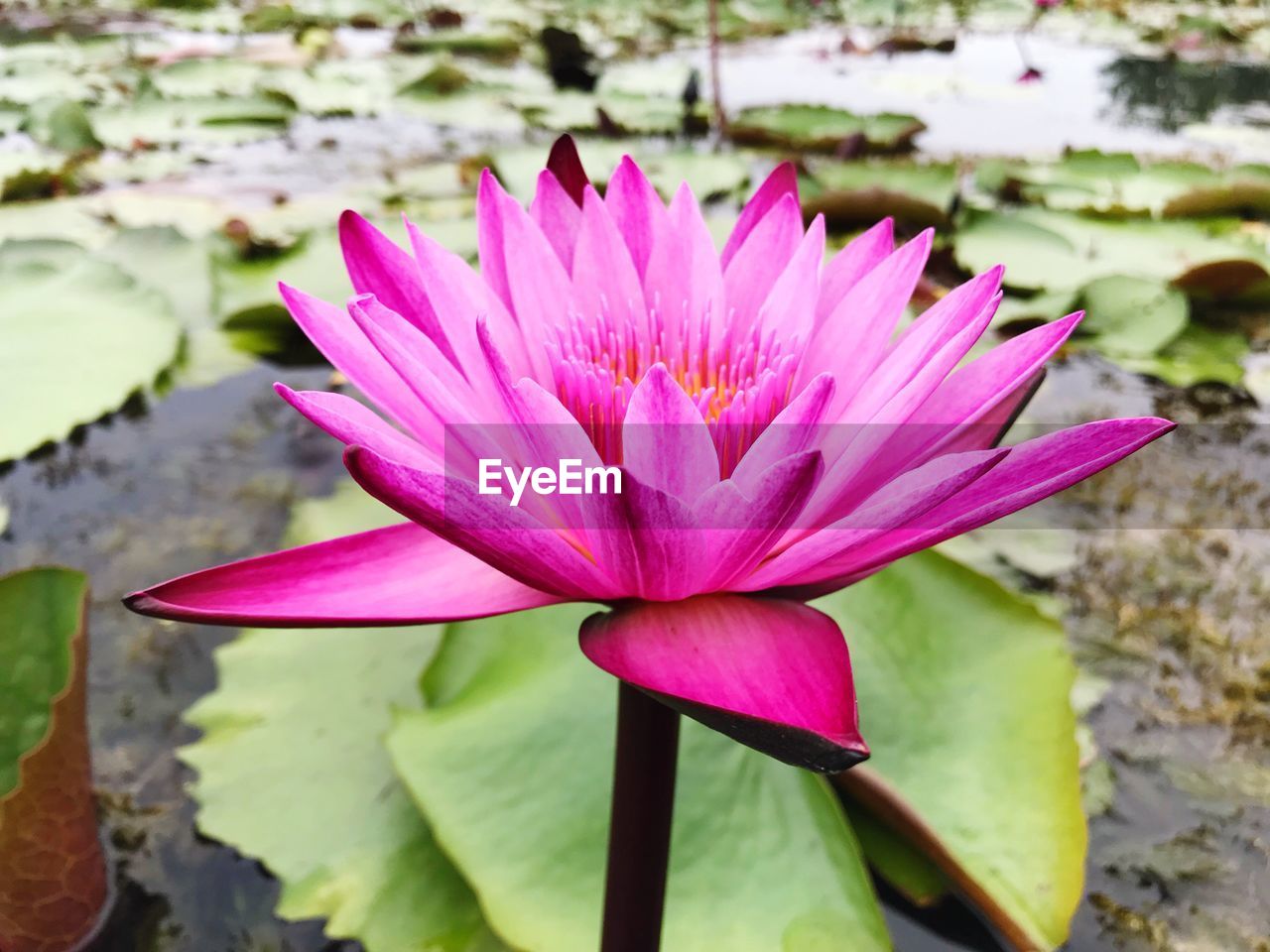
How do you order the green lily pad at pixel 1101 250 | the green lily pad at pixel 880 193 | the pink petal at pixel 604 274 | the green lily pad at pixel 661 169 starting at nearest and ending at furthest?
1. the pink petal at pixel 604 274
2. the green lily pad at pixel 1101 250
3. the green lily pad at pixel 880 193
4. the green lily pad at pixel 661 169

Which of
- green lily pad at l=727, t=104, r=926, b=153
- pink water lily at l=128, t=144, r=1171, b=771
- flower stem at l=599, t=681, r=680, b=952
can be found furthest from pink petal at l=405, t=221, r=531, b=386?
green lily pad at l=727, t=104, r=926, b=153

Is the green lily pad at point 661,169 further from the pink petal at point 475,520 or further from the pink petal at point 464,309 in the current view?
the pink petal at point 475,520

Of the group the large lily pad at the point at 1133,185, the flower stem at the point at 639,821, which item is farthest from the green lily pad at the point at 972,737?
the large lily pad at the point at 1133,185

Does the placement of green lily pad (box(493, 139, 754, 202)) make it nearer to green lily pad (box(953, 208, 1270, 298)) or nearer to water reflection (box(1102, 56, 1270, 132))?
green lily pad (box(953, 208, 1270, 298))

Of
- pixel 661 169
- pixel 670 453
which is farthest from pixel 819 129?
pixel 670 453

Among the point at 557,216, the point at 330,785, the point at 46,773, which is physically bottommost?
the point at 330,785

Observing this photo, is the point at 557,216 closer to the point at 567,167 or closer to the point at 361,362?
the point at 567,167
